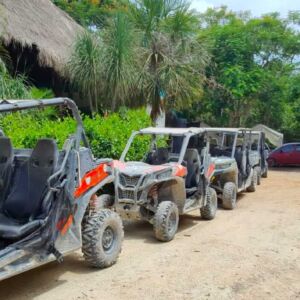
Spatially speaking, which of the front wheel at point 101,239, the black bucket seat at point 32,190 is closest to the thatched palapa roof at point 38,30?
the black bucket seat at point 32,190

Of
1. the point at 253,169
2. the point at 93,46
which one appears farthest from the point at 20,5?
the point at 253,169

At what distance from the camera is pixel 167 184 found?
8.88m

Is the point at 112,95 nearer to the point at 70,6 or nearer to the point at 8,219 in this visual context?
the point at 8,219

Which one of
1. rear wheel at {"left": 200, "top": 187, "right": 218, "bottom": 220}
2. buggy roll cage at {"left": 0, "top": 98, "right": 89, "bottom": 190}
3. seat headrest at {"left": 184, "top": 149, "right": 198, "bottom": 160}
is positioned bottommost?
rear wheel at {"left": 200, "top": 187, "right": 218, "bottom": 220}

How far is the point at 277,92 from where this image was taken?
2931 cm

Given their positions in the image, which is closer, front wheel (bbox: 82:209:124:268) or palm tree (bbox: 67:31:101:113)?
front wheel (bbox: 82:209:124:268)

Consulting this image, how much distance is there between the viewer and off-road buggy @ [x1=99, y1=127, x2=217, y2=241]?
27.5ft

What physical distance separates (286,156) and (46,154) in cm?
2242

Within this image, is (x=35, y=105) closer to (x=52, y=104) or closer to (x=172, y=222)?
(x=52, y=104)

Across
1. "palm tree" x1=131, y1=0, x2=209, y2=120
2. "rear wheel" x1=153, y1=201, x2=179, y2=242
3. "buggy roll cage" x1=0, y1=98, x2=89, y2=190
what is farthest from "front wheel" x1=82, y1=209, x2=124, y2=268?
"palm tree" x1=131, y1=0, x2=209, y2=120

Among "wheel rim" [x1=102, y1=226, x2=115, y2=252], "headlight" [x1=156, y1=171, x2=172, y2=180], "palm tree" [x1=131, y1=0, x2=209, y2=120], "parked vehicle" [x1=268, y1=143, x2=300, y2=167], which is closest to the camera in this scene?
"wheel rim" [x1=102, y1=226, x2=115, y2=252]

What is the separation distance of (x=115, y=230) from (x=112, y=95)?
899 centimetres

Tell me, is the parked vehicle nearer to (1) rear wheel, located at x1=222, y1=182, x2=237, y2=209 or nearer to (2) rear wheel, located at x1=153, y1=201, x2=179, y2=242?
(1) rear wheel, located at x1=222, y1=182, x2=237, y2=209

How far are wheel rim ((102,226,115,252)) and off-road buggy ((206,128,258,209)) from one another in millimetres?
4367
